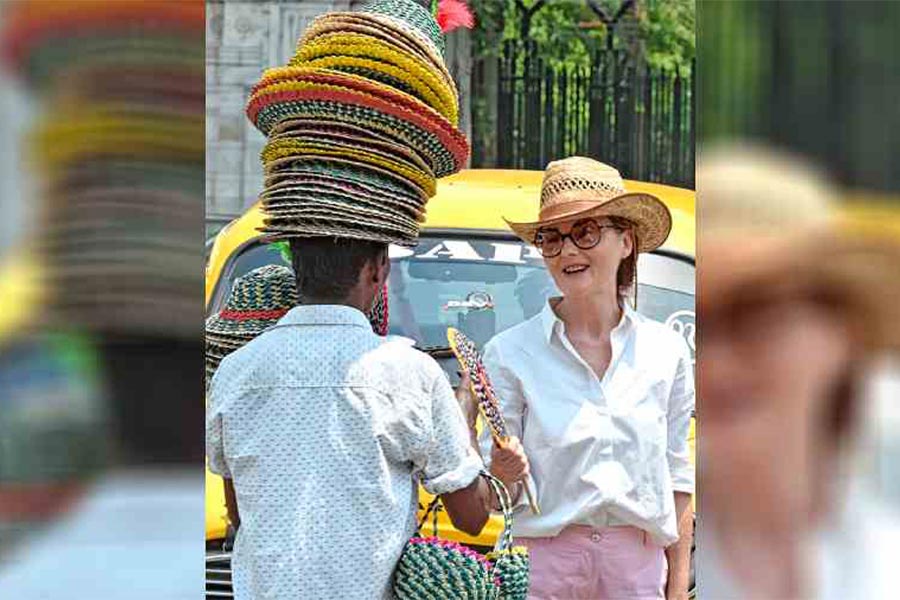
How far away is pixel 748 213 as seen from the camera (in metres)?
1.22

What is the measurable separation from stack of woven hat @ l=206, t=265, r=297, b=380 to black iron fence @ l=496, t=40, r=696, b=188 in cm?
59

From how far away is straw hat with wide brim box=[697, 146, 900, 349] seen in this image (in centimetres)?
114

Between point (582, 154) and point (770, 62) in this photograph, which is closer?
point (770, 62)

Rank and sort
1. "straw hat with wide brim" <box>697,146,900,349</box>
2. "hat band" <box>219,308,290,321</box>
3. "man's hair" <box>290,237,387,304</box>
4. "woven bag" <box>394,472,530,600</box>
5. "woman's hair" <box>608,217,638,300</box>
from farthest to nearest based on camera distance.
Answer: "woman's hair" <box>608,217,638,300</box>, "hat band" <box>219,308,290,321</box>, "man's hair" <box>290,237,387,304</box>, "woven bag" <box>394,472,530,600</box>, "straw hat with wide brim" <box>697,146,900,349</box>

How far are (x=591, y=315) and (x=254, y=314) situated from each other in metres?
0.63

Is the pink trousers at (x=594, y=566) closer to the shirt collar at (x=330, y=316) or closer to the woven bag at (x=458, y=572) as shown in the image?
the woven bag at (x=458, y=572)

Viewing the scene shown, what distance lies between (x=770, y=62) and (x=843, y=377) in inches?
12.4

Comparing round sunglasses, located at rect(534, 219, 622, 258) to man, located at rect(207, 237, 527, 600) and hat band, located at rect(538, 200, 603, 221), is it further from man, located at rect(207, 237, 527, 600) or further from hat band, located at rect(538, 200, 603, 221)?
man, located at rect(207, 237, 527, 600)

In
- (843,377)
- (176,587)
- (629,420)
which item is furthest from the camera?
(629,420)

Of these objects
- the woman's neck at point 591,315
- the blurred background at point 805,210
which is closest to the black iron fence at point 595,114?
the woman's neck at point 591,315

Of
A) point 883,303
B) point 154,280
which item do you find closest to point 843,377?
point 883,303

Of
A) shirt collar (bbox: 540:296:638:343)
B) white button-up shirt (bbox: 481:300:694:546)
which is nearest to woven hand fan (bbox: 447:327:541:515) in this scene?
white button-up shirt (bbox: 481:300:694:546)

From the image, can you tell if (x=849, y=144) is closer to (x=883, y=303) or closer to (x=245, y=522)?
(x=883, y=303)

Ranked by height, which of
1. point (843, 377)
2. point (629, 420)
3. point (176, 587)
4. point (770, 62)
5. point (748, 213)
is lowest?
point (176, 587)
